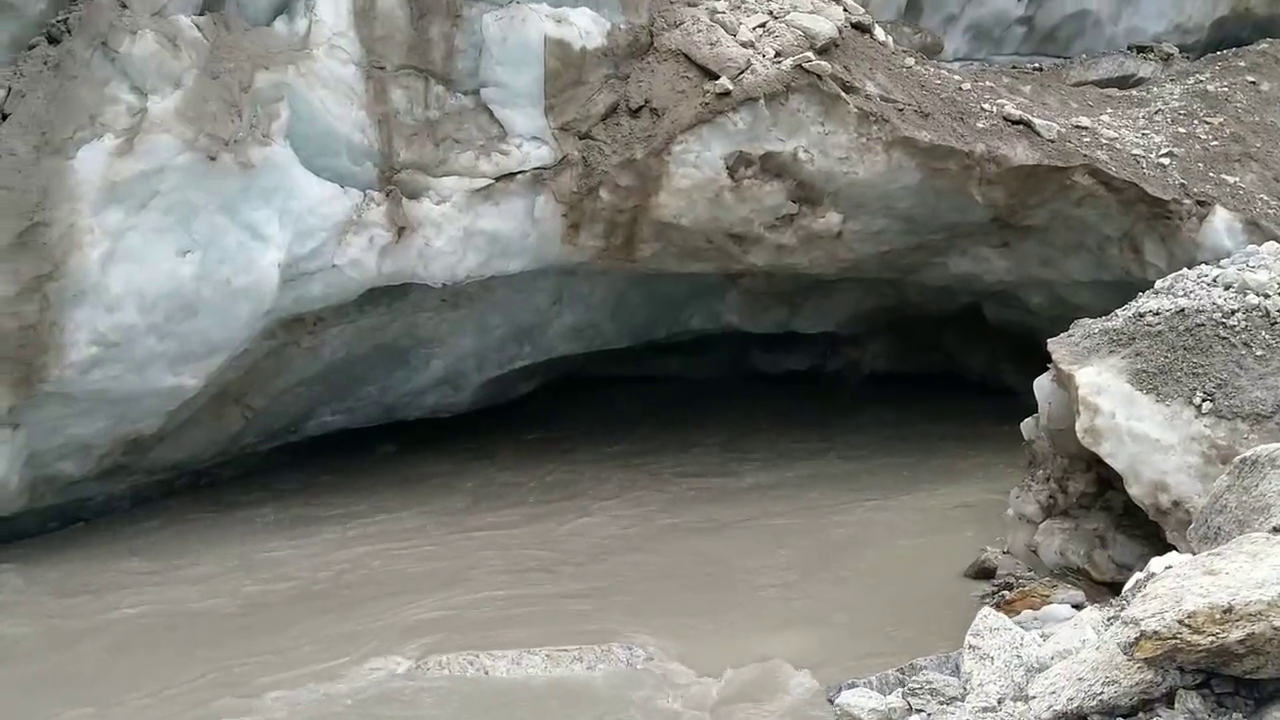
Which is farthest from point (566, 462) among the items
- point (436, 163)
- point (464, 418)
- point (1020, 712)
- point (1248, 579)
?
point (1248, 579)

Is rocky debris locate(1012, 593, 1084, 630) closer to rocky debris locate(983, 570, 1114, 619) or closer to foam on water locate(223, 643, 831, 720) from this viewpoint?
rocky debris locate(983, 570, 1114, 619)

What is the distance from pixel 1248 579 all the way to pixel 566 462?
8.34ft

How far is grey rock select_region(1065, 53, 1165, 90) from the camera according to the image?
4.11m

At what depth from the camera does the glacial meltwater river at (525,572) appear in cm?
224

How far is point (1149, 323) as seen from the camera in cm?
256

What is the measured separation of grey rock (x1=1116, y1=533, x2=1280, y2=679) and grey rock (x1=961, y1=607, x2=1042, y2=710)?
229 millimetres

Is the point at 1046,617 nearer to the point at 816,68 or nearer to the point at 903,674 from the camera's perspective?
the point at 903,674

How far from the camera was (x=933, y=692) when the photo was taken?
199 centimetres

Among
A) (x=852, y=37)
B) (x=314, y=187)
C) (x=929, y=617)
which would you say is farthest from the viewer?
(x=852, y=37)

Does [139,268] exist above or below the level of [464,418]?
above

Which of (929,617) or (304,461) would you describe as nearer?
(929,617)

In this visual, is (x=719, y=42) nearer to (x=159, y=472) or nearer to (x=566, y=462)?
(x=566, y=462)

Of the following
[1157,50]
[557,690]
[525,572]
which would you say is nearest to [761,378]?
[1157,50]

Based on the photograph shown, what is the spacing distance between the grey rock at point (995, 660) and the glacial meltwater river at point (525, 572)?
0.85 feet
